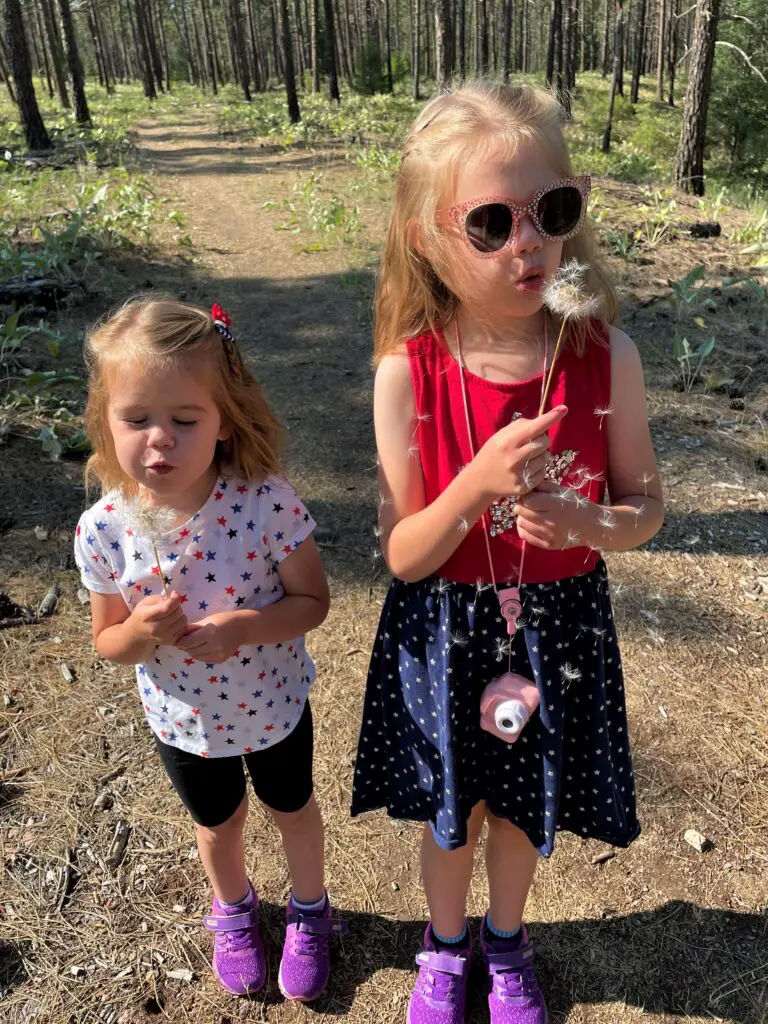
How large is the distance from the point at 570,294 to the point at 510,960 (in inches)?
61.6

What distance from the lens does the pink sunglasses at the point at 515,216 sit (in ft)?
3.89

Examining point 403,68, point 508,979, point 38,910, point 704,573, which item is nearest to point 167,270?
point 704,573

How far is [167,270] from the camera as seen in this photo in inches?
303

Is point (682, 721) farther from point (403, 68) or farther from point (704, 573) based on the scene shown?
point (403, 68)

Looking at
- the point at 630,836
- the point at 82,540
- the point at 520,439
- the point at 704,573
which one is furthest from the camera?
the point at 704,573

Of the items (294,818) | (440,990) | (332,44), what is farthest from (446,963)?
(332,44)

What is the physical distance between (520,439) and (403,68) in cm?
3634

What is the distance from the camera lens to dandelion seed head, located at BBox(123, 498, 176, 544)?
1.44m

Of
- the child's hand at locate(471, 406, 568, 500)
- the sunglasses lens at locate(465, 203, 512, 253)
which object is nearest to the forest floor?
the child's hand at locate(471, 406, 568, 500)

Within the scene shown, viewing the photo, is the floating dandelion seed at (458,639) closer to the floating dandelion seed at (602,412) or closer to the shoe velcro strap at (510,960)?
the floating dandelion seed at (602,412)

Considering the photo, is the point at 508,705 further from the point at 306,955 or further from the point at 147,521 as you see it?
the point at 306,955

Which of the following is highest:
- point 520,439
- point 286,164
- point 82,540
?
point 520,439

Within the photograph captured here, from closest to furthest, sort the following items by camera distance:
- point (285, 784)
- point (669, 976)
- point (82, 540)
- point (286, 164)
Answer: point (82, 540) < point (285, 784) < point (669, 976) < point (286, 164)

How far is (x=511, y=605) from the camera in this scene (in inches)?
54.6
